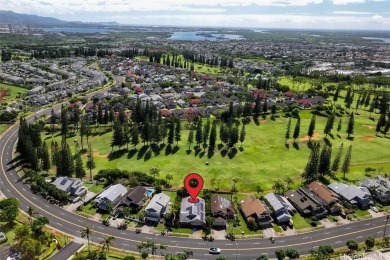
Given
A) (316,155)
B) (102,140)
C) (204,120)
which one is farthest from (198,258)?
(204,120)

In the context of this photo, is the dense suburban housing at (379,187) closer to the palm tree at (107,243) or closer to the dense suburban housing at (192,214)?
the dense suburban housing at (192,214)

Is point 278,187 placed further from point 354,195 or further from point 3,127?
point 3,127

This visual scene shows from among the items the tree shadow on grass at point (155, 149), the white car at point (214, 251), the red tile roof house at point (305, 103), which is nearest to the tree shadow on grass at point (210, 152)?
the tree shadow on grass at point (155, 149)

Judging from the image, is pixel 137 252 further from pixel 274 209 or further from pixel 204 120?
pixel 204 120

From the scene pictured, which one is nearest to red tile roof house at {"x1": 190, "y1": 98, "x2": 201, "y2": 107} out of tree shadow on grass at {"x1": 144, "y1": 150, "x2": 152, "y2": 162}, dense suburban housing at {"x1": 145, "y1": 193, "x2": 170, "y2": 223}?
tree shadow on grass at {"x1": 144, "y1": 150, "x2": 152, "y2": 162}

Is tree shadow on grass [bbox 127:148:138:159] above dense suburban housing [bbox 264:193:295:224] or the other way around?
the other way around

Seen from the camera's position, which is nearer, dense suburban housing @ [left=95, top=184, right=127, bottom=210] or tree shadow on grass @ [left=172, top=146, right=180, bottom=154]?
dense suburban housing @ [left=95, top=184, right=127, bottom=210]

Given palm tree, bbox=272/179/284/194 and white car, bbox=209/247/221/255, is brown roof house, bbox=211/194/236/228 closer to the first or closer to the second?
white car, bbox=209/247/221/255
